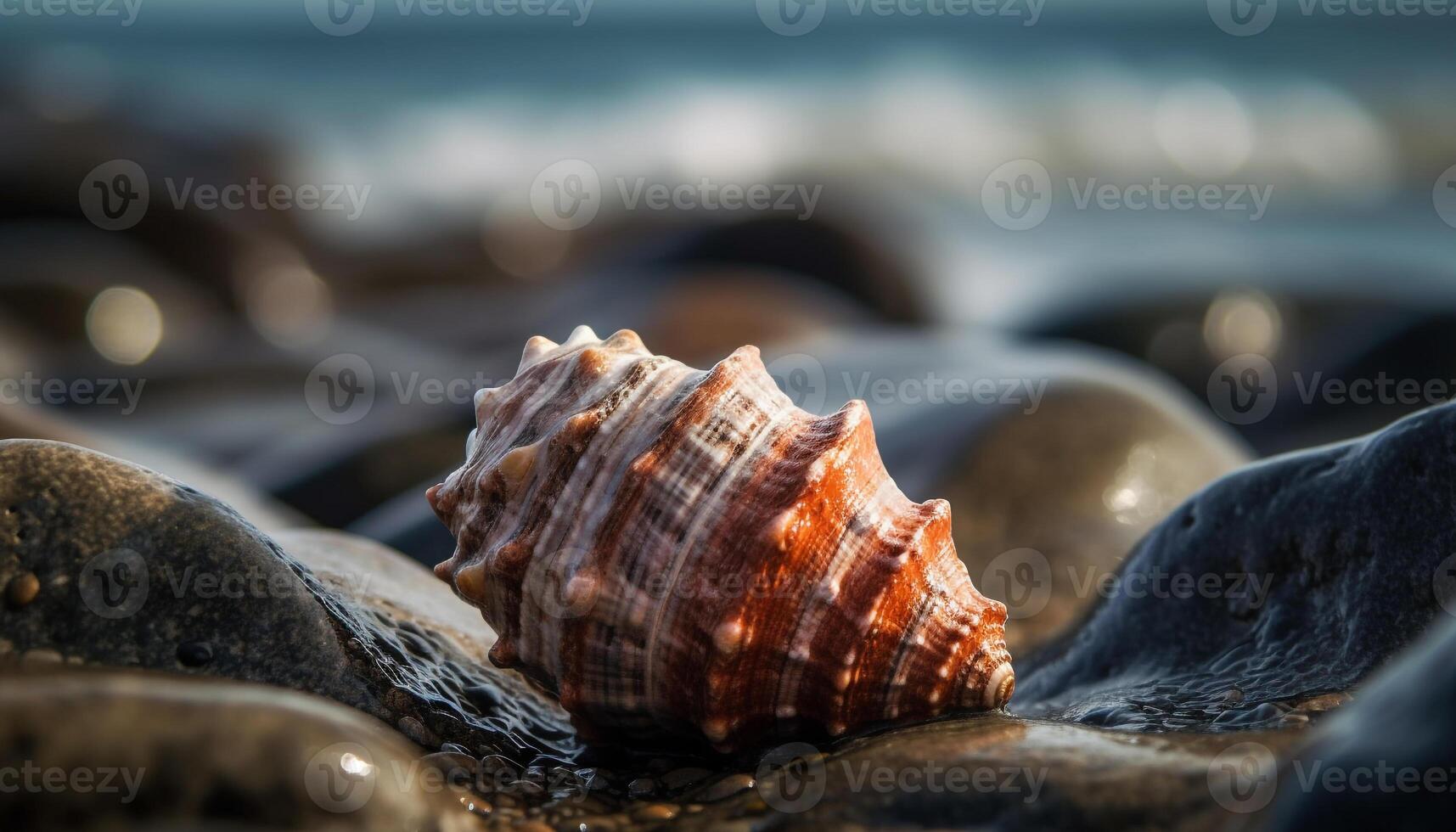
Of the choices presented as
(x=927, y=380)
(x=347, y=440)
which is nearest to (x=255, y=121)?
(x=347, y=440)

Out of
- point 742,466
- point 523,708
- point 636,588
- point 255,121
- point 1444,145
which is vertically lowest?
point 523,708

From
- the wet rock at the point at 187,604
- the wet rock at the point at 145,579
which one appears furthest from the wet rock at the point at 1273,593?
the wet rock at the point at 145,579

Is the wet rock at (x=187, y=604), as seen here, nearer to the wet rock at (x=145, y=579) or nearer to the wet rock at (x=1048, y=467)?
the wet rock at (x=145, y=579)

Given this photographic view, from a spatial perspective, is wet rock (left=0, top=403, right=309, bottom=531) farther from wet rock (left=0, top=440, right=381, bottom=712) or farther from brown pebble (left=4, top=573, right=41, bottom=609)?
brown pebble (left=4, top=573, right=41, bottom=609)

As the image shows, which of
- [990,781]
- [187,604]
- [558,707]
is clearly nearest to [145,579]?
[187,604]

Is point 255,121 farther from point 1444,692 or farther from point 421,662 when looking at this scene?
point 1444,692

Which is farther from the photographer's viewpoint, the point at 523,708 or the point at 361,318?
the point at 361,318
